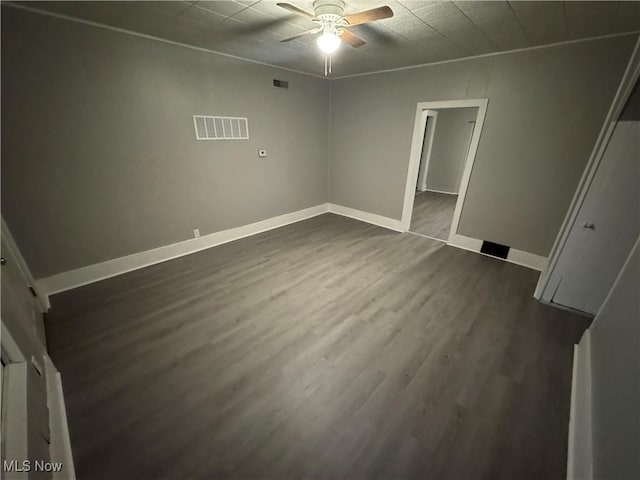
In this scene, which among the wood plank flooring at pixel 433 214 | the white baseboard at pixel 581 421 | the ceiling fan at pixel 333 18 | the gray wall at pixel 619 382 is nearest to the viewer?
the gray wall at pixel 619 382

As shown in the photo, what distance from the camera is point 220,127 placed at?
3516mm

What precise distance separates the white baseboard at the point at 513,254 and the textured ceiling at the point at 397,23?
234 centimetres

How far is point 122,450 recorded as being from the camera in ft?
4.65

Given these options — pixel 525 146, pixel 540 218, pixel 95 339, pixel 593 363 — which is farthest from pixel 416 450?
pixel 525 146

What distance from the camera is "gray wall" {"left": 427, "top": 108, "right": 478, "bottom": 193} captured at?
21.4 ft

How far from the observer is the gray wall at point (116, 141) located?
2.27 metres

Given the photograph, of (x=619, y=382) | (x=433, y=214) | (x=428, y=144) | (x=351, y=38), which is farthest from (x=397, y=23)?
(x=428, y=144)

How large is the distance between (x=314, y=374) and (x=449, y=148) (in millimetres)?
6994

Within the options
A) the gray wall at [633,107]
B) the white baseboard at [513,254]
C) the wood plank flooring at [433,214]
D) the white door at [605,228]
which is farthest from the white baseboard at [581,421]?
the wood plank flooring at [433,214]

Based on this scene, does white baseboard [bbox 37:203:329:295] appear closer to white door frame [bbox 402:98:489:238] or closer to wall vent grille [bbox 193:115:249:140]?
wall vent grille [bbox 193:115:249:140]

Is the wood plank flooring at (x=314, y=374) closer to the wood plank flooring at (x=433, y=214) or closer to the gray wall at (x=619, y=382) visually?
the gray wall at (x=619, y=382)

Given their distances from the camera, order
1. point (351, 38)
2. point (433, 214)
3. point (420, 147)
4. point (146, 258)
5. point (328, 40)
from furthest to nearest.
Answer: point (433, 214) < point (420, 147) < point (146, 258) < point (351, 38) < point (328, 40)

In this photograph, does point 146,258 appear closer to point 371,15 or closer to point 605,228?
point 371,15

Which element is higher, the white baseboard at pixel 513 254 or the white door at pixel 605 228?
the white door at pixel 605 228
